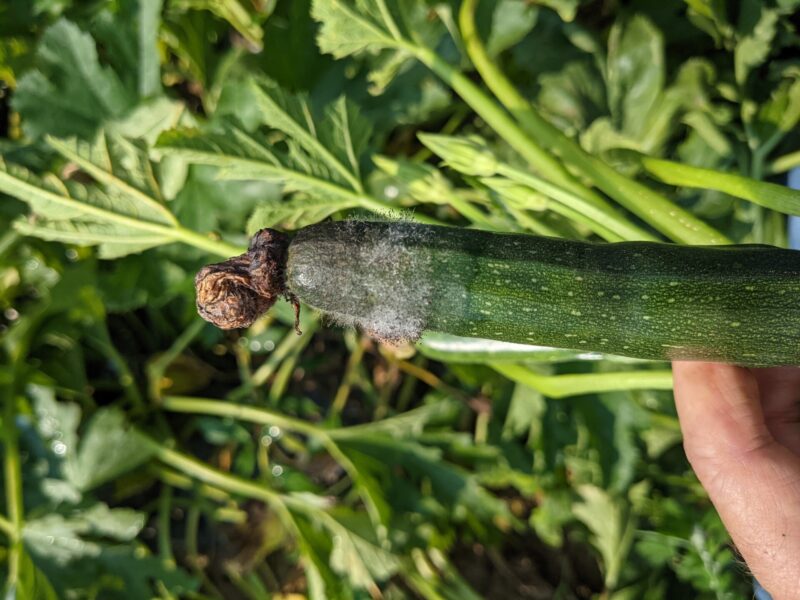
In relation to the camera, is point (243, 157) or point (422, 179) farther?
point (422, 179)

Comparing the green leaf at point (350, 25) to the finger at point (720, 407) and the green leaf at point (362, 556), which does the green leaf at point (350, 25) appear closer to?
the finger at point (720, 407)

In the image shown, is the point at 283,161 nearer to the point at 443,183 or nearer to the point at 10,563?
the point at 443,183

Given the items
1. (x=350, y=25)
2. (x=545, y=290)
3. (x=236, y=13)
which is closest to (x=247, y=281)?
(x=545, y=290)

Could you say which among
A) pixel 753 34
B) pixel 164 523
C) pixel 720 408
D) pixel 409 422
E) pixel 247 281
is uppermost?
pixel 753 34

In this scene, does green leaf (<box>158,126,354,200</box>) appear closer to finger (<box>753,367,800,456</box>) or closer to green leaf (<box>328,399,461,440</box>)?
green leaf (<box>328,399,461,440</box>)

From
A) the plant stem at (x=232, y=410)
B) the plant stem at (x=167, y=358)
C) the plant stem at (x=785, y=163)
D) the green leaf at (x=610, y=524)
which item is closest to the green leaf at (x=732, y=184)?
the plant stem at (x=785, y=163)

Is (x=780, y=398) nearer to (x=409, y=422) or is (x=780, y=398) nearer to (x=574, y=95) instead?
(x=574, y=95)

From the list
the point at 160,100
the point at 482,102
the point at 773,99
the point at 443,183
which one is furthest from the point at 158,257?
the point at 773,99
